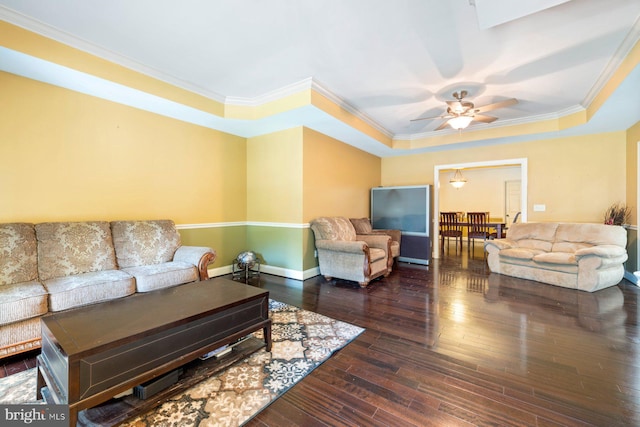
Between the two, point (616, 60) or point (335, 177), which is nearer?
point (616, 60)

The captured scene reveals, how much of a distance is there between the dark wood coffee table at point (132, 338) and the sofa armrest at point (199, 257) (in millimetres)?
1080

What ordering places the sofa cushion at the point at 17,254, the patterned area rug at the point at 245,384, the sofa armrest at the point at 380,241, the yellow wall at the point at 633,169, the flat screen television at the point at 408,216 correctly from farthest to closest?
the flat screen television at the point at 408,216 → the sofa armrest at the point at 380,241 → the yellow wall at the point at 633,169 → the sofa cushion at the point at 17,254 → the patterned area rug at the point at 245,384

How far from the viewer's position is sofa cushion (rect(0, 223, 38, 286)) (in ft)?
7.77

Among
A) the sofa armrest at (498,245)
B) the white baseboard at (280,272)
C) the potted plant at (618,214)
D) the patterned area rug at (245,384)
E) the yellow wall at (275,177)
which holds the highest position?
the yellow wall at (275,177)

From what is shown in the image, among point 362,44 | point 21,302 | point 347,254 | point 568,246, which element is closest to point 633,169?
point 568,246

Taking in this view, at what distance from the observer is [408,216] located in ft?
19.0

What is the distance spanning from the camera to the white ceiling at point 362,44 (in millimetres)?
2223

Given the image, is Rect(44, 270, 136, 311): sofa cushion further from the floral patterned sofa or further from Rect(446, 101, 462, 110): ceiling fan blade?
Rect(446, 101, 462, 110): ceiling fan blade

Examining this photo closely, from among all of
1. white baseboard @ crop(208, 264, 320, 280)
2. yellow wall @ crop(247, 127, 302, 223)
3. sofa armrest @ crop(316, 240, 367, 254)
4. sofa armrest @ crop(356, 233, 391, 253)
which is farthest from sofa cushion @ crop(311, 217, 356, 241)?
white baseboard @ crop(208, 264, 320, 280)

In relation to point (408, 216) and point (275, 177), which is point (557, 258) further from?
point (275, 177)

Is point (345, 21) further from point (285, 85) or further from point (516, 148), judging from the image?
point (516, 148)

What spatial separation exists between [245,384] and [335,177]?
13.0ft

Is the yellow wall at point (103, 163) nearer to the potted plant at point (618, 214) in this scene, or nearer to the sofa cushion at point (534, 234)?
the sofa cushion at point (534, 234)

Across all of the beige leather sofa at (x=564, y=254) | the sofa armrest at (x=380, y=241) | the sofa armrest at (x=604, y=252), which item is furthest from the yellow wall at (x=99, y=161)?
the sofa armrest at (x=604, y=252)
